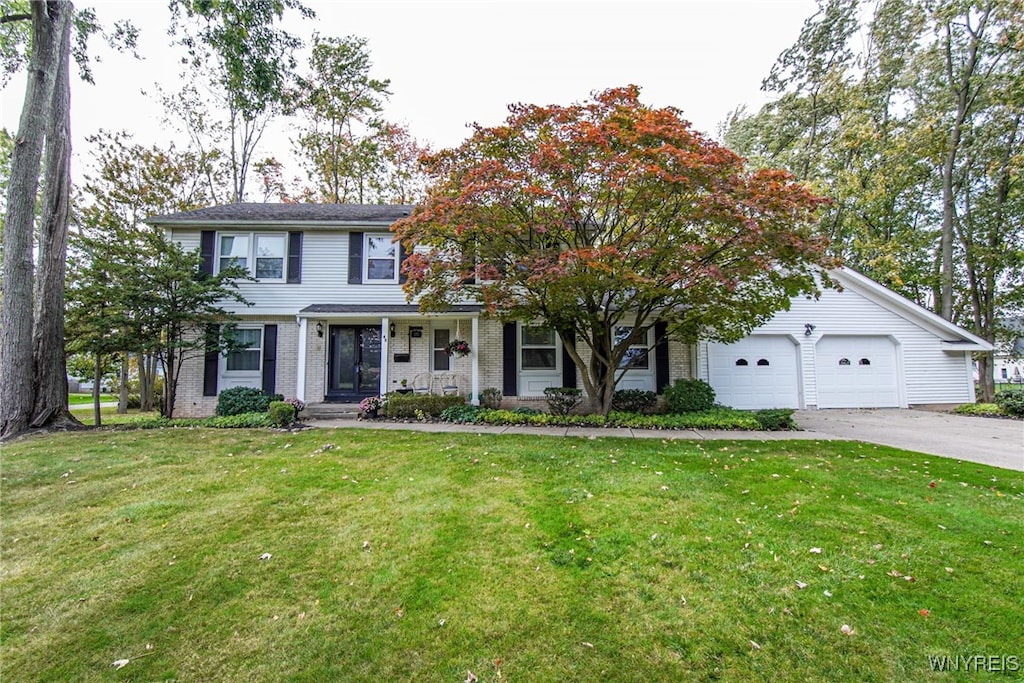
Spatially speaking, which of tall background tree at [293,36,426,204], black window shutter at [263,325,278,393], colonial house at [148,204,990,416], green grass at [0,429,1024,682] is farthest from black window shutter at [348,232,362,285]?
tall background tree at [293,36,426,204]

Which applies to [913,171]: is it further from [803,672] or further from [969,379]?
[803,672]

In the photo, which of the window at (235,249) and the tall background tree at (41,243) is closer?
the tall background tree at (41,243)

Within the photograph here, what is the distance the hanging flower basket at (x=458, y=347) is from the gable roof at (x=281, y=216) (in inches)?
156

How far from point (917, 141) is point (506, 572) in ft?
67.3

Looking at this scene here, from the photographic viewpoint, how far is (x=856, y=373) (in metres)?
12.8

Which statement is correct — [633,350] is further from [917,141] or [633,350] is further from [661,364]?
[917,141]

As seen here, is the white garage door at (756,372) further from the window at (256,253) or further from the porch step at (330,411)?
the window at (256,253)

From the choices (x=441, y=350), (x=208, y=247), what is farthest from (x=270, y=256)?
(x=441, y=350)

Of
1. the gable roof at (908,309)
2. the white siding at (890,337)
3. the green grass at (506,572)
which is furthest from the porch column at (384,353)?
the gable roof at (908,309)

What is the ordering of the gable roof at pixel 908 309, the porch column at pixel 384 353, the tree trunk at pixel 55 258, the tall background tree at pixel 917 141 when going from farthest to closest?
the tall background tree at pixel 917 141, the gable roof at pixel 908 309, the porch column at pixel 384 353, the tree trunk at pixel 55 258

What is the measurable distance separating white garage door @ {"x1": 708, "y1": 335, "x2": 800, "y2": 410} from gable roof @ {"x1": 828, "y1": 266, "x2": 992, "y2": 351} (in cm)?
265

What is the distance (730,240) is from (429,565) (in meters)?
7.52

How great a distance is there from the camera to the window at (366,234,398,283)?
12383mm

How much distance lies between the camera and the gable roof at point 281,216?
11742 millimetres
